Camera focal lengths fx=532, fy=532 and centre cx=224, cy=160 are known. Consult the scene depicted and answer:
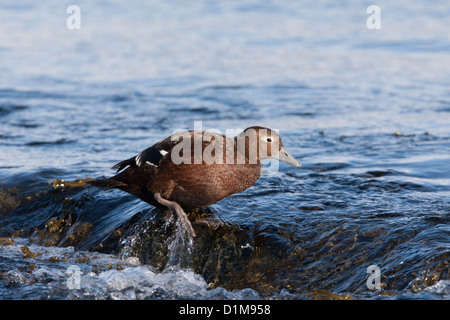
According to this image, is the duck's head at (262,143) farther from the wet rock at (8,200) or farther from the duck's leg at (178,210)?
the wet rock at (8,200)

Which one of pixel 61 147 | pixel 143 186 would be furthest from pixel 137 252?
pixel 61 147

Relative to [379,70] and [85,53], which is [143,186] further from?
[85,53]

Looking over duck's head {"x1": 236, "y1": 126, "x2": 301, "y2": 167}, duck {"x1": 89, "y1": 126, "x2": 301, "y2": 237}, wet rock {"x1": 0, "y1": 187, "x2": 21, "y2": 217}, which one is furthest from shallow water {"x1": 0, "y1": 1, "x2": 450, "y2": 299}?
duck's head {"x1": 236, "y1": 126, "x2": 301, "y2": 167}

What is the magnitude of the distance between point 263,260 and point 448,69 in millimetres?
9789

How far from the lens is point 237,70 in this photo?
13.3 meters

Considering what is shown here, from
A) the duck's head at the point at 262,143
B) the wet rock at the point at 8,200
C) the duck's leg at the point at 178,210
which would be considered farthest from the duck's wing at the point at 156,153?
the wet rock at the point at 8,200

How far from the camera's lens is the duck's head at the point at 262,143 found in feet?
15.0

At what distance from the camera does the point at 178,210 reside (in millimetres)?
4410

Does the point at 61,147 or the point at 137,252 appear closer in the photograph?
the point at 137,252

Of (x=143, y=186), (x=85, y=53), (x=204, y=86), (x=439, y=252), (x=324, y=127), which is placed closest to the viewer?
(x=439, y=252)

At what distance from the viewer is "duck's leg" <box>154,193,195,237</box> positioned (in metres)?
4.41

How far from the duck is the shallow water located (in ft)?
1.13

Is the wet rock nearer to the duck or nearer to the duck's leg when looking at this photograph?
the duck
